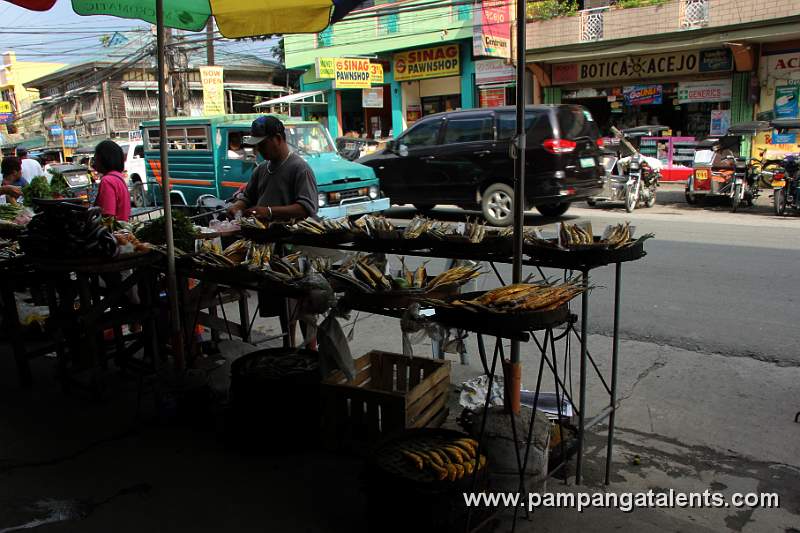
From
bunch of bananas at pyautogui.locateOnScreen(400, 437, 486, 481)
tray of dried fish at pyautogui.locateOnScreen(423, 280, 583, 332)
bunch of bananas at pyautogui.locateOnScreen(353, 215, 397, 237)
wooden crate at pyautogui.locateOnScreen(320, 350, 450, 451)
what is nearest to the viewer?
tray of dried fish at pyautogui.locateOnScreen(423, 280, 583, 332)

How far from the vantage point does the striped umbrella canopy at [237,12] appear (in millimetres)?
4441

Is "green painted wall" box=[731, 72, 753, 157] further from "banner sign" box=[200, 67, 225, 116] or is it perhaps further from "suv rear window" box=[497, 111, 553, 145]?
"banner sign" box=[200, 67, 225, 116]

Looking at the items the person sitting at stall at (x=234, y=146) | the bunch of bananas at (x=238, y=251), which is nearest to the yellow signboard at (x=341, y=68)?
the person sitting at stall at (x=234, y=146)

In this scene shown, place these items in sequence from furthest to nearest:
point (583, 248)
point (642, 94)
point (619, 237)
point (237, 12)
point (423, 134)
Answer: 1. point (642, 94)
2. point (423, 134)
3. point (237, 12)
4. point (619, 237)
5. point (583, 248)

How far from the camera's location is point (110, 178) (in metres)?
5.19

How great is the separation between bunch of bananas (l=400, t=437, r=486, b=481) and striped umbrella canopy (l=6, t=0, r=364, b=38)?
300 cm

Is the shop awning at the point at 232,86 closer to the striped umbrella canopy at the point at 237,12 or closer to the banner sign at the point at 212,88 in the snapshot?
the banner sign at the point at 212,88

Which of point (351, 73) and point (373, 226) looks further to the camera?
point (351, 73)

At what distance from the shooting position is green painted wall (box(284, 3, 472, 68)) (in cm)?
2122

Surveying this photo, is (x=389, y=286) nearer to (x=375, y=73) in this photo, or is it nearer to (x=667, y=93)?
(x=667, y=93)

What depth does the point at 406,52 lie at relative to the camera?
907 inches

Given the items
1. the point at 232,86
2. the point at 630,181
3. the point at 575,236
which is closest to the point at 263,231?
the point at 575,236

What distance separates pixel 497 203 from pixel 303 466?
28.4ft

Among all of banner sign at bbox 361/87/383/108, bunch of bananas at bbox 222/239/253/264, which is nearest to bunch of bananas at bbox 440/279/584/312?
bunch of bananas at bbox 222/239/253/264
